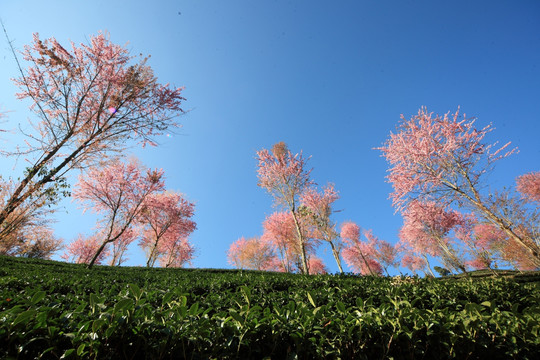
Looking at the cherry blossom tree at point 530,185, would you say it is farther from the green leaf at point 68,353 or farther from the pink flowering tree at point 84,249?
the pink flowering tree at point 84,249

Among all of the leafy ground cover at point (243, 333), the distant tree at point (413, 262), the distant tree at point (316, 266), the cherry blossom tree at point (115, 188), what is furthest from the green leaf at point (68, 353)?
the distant tree at point (413, 262)

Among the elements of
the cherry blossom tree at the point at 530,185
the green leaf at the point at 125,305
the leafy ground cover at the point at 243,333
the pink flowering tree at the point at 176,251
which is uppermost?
the cherry blossom tree at the point at 530,185

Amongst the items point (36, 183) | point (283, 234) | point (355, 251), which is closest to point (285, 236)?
point (283, 234)

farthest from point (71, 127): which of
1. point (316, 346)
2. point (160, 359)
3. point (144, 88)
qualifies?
point (316, 346)

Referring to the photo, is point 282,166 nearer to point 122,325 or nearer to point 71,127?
point 71,127

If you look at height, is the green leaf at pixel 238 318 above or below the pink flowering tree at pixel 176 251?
below

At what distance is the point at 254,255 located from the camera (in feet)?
104

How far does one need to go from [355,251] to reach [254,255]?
Result: 50.0 feet

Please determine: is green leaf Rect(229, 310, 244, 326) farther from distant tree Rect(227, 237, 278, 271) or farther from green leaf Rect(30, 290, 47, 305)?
distant tree Rect(227, 237, 278, 271)

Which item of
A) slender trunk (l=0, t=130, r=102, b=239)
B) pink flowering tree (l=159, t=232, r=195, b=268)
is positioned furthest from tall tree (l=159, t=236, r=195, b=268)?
slender trunk (l=0, t=130, r=102, b=239)

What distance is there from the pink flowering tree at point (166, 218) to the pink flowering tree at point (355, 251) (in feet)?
69.9

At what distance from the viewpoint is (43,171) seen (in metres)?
6.20

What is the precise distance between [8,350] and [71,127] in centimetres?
854

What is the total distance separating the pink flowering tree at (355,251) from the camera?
3077 centimetres
